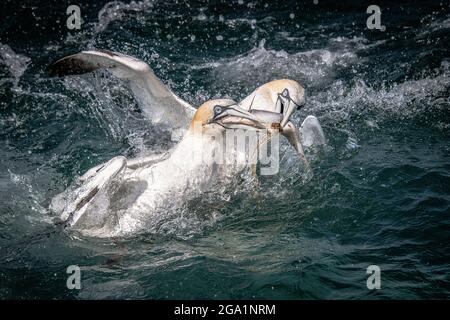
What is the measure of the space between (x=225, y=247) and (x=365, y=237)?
1727 mm

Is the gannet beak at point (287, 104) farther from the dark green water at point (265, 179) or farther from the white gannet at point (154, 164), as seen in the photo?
the dark green water at point (265, 179)

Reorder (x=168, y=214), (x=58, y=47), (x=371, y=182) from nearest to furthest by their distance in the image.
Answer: (x=168, y=214), (x=371, y=182), (x=58, y=47)

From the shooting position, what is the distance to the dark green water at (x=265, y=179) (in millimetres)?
6488

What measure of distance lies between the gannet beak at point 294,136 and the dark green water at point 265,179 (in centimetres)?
40

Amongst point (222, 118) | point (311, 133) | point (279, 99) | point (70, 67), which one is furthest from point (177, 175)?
point (311, 133)

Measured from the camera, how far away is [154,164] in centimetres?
767

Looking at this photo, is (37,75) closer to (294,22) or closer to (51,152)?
(51,152)

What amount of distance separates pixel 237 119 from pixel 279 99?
82 cm

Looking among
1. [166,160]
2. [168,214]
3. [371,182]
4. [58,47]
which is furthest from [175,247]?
[58,47]

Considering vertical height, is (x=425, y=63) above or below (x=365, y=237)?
above

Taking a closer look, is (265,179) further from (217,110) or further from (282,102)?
(217,110)

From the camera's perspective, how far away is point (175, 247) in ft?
23.4

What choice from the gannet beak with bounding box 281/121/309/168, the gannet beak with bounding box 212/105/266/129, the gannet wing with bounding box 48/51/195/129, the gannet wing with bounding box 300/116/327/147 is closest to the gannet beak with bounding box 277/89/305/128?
the gannet beak with bounding box 281/121/309/168

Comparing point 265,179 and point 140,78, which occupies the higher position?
point 140,78
